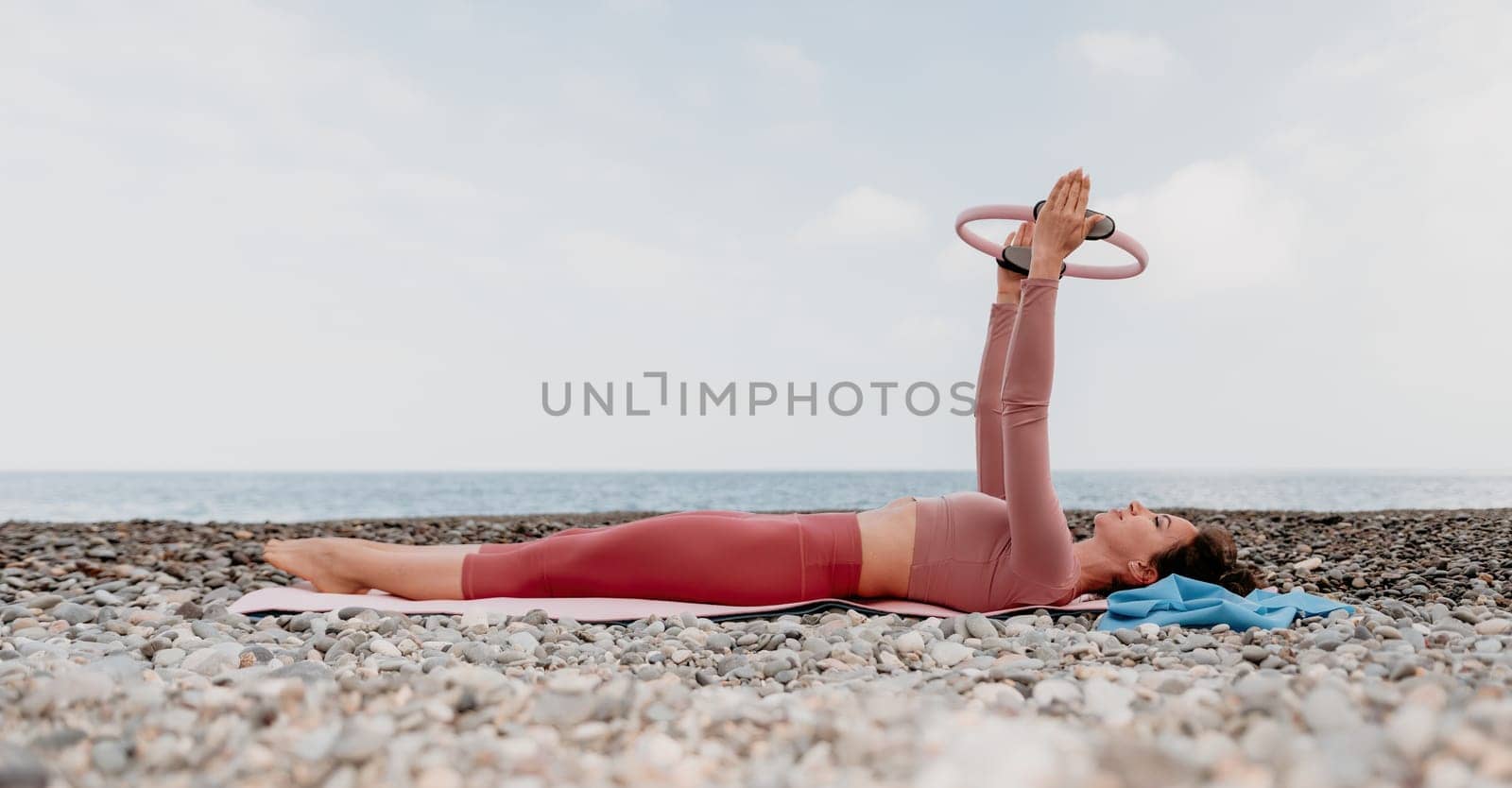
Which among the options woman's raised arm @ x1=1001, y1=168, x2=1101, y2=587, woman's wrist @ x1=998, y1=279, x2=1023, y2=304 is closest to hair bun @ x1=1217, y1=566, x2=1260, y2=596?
woman's raised arm @ x1=1001, y1=168, x2=1101, y2=587

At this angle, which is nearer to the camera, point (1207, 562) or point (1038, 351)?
point (1038, 351)

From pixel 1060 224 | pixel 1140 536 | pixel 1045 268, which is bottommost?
pixel 1140 536

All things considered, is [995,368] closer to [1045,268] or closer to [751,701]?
[1045,268]

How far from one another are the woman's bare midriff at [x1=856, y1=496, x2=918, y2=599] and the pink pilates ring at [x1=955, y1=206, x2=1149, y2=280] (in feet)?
4.25

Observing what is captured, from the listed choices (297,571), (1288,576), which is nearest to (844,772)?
(297,571)

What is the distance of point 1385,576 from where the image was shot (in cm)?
530

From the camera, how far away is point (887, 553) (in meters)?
4.27

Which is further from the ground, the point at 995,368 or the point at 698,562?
the point at 995,368

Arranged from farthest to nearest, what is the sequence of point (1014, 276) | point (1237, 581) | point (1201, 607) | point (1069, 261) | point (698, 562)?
1. point (1069, 261)
2. point (1014, 276)
3. point (1237, 581)
4. point (698, 562)
5. point (1201, 607)

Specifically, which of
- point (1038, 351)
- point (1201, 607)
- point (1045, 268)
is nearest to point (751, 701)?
point (1038, 351)

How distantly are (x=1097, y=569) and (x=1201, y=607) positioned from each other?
1.67 ft

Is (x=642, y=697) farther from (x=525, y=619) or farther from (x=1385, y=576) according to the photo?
(x=1385, y=576)

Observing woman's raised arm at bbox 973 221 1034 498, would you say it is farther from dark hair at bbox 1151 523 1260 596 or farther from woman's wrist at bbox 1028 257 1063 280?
woman's wrist at bbox 1028 257 1063 280

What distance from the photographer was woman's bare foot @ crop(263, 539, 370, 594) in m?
4.66
